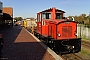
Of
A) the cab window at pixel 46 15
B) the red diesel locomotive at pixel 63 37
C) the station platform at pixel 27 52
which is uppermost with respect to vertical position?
the cab window at pixel 46 15

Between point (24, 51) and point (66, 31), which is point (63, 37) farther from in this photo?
point (24, 51)

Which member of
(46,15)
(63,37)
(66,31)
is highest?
(46,15)

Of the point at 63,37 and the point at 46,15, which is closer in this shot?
the point at 63,37

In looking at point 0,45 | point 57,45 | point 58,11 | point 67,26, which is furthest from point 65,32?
point 0,45

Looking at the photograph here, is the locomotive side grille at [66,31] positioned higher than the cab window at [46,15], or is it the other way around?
the cab window at [46,15]

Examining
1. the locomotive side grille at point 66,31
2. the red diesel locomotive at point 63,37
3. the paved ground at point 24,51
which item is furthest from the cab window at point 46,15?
the locomotive side grille at point 66,31

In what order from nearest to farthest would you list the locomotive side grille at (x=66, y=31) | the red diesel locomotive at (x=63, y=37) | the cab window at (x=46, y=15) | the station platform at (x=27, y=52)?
the station platform at (x=27, y=52) < the red diesel locomotive at (x=63, y=37) < the locomotive side grille at (x=66, y=31) < the cab window at (x=46, y=15)

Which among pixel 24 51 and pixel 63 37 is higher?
pixel 63 37

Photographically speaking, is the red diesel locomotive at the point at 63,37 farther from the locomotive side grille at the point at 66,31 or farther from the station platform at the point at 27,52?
the station platform at the point at 27,52

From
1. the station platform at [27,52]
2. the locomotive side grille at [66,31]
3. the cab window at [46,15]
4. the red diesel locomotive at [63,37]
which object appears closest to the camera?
the station platform at [27,52]

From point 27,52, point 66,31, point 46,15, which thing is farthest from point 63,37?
point 27,52

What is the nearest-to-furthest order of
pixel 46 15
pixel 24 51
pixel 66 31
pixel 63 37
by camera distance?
pixel 24 51, pixel 63 37, pixel 66 31, pixel 46 15

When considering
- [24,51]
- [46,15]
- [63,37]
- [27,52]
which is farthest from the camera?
[46,15]

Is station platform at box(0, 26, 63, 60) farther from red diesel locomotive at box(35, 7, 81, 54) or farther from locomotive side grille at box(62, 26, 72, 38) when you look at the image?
locomotive side grille at box(62, 26, 72, 38)
